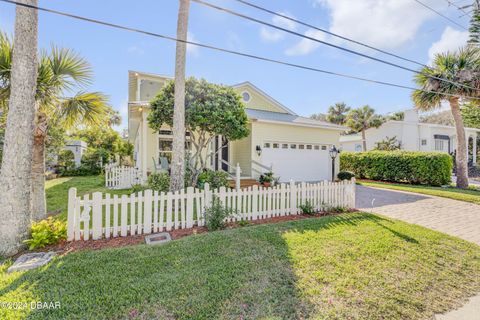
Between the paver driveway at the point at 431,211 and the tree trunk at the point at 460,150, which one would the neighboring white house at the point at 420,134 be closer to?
the tree trunk at the point at 460,150

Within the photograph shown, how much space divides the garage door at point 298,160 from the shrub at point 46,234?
30.0 feet

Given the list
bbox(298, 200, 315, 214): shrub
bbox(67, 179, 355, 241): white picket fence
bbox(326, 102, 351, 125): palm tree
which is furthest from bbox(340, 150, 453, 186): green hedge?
bbox(326, 102, 351, 125): palm tree

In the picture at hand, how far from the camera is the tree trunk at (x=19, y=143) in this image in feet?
13.1

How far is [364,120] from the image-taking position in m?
27.3

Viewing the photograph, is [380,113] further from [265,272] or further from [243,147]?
[265,272]

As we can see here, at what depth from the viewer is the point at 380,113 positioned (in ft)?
90.7

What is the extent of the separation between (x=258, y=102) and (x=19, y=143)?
13.5 meters

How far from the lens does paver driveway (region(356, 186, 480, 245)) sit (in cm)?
635

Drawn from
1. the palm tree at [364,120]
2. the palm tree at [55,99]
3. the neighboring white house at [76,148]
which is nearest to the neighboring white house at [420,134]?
the palm tree at [364,120]

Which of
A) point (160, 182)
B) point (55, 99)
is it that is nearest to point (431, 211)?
point (160, 182)

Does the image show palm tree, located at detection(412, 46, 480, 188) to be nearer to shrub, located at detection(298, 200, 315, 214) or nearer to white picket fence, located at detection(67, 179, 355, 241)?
white picket fence, located at detection(67, 179, 355, 241)

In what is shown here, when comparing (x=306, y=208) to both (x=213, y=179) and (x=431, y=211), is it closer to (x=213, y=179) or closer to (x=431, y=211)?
(x=213, y=179)

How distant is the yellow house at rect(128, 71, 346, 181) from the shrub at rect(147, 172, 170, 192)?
2066 millimetres

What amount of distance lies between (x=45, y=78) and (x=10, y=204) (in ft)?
10.0
